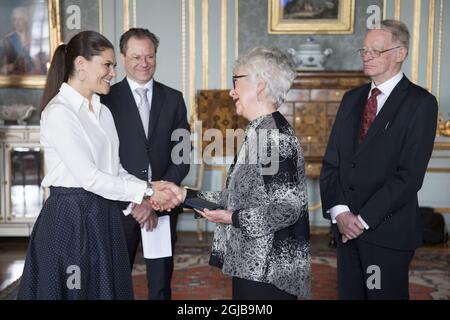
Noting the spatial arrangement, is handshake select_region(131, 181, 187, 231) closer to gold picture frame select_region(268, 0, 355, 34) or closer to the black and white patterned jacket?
the black and white patterned jacket

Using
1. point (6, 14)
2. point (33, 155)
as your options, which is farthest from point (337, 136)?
point (6, 14)

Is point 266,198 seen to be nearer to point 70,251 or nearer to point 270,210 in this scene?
point 270,210

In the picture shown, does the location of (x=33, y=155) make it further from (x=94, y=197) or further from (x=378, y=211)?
(x=378, y=211)

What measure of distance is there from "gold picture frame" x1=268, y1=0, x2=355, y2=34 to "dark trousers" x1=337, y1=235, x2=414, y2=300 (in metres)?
4.45

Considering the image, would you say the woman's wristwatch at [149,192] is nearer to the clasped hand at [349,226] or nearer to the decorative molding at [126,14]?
the clasped hand at [349,226]

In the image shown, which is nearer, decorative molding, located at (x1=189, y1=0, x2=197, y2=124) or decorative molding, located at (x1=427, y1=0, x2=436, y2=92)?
decorative molding, located at (x1=427, y1=0, x2=436, y2=92)

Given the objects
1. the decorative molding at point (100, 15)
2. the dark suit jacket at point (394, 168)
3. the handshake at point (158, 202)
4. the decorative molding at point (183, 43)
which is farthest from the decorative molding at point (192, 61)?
→ the dark suit jacket at point (394, 168)

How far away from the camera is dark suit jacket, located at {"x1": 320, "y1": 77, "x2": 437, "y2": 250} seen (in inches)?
108

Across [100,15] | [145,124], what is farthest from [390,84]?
[100,15]

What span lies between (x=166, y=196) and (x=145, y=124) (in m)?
0.54

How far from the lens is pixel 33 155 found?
253 inches

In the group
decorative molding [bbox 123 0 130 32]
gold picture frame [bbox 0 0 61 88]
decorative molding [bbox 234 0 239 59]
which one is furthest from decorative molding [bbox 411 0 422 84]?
gold picture frame [bbox 0 0 61 88]

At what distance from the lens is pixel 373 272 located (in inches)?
111

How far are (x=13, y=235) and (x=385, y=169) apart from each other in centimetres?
479
